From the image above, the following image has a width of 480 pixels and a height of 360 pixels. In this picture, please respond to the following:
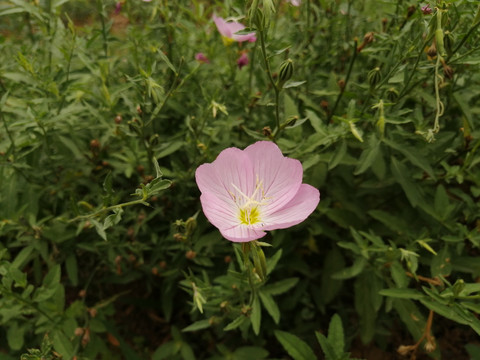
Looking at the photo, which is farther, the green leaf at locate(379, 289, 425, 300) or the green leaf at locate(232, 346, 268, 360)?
the green leaf at locate(232, 346, 268, 360)

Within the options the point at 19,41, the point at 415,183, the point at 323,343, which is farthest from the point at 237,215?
the point at 19,41

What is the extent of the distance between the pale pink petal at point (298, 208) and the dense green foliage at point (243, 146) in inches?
6.6

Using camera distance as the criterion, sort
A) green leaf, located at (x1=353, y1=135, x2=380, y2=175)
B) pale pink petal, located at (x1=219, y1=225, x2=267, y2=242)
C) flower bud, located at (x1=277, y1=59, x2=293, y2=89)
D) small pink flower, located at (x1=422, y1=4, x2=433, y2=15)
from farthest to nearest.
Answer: green leaf, located at (x1=353, y1=135, x2=380, y2=175) < small pink flower, located at (x1=422, y1=4, x2=433, y2=15) < flower bud, located at (x1=277, y1=59, x2=293, y2=89) < pale pink petal, located at (x1=219, y1=225, x2=267, y2=242)

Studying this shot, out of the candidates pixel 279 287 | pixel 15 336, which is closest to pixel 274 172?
pixel 279 287

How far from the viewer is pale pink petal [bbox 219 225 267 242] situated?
1.01 meters

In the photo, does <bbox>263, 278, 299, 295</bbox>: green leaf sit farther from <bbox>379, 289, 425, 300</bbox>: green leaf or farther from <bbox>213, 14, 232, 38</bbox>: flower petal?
<bbox>213, 14, 232, 38</bbox>: flower petal

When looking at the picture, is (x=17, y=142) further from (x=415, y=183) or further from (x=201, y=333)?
(x=415, y=183)

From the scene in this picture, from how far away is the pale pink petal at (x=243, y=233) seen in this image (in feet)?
3.32

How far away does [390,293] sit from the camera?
1.40m

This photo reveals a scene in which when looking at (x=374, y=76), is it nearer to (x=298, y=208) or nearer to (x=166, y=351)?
(x=298, y=208)

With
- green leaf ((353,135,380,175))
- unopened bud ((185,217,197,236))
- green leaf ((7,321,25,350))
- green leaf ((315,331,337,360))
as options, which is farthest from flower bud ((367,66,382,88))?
green leaf ((7,321,25,350))

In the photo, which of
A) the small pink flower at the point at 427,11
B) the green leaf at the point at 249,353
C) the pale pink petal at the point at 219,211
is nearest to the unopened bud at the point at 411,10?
the small pink flower at the point at 427,11

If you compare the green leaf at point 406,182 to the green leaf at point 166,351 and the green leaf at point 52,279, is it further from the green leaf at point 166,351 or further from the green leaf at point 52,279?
the green leaf at point 52,279

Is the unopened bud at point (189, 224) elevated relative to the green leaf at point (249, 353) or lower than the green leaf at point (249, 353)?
elevated
